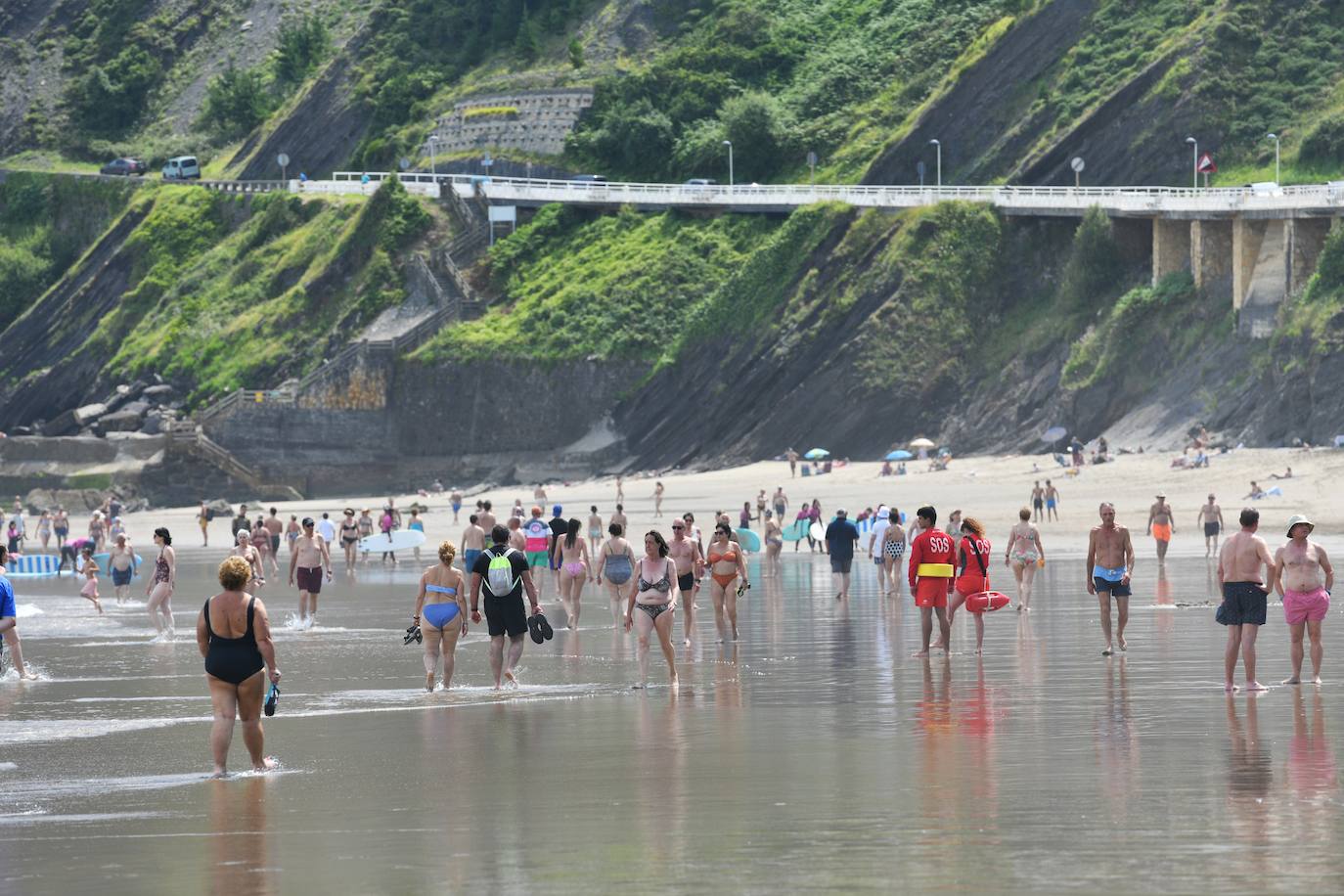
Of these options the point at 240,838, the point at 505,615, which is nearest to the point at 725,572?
the point at 505,615

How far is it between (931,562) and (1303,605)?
363 cm

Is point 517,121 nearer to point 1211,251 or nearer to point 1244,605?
point 1211,251

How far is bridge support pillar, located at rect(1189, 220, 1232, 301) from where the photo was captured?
52.7 m

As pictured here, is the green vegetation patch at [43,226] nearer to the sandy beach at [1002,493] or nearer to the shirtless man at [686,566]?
the sandy beach at [1002,493]

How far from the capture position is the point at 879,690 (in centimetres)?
1650

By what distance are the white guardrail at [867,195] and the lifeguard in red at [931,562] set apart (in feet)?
112

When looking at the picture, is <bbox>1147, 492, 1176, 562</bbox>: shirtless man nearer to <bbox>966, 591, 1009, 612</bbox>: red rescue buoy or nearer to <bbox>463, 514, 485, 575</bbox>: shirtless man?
<bbox>463, 514, 485, 575</bbox>: shirtless man

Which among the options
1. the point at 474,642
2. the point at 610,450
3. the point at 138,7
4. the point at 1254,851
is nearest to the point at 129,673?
the point at 474,642

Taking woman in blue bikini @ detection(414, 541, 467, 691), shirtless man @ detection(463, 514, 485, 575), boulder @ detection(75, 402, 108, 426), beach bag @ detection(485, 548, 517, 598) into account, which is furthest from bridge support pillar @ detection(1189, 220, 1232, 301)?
beach bag @ detection(485, 548, 517, 598)

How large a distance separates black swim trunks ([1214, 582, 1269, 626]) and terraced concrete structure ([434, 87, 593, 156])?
63.1 metres

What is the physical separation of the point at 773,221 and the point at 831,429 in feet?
32.8

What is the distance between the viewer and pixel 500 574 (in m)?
16.9

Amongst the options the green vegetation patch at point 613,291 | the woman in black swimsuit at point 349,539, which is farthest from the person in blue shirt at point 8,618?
the green vegetation patch at point 613,291

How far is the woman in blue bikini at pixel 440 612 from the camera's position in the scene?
56.6ft
